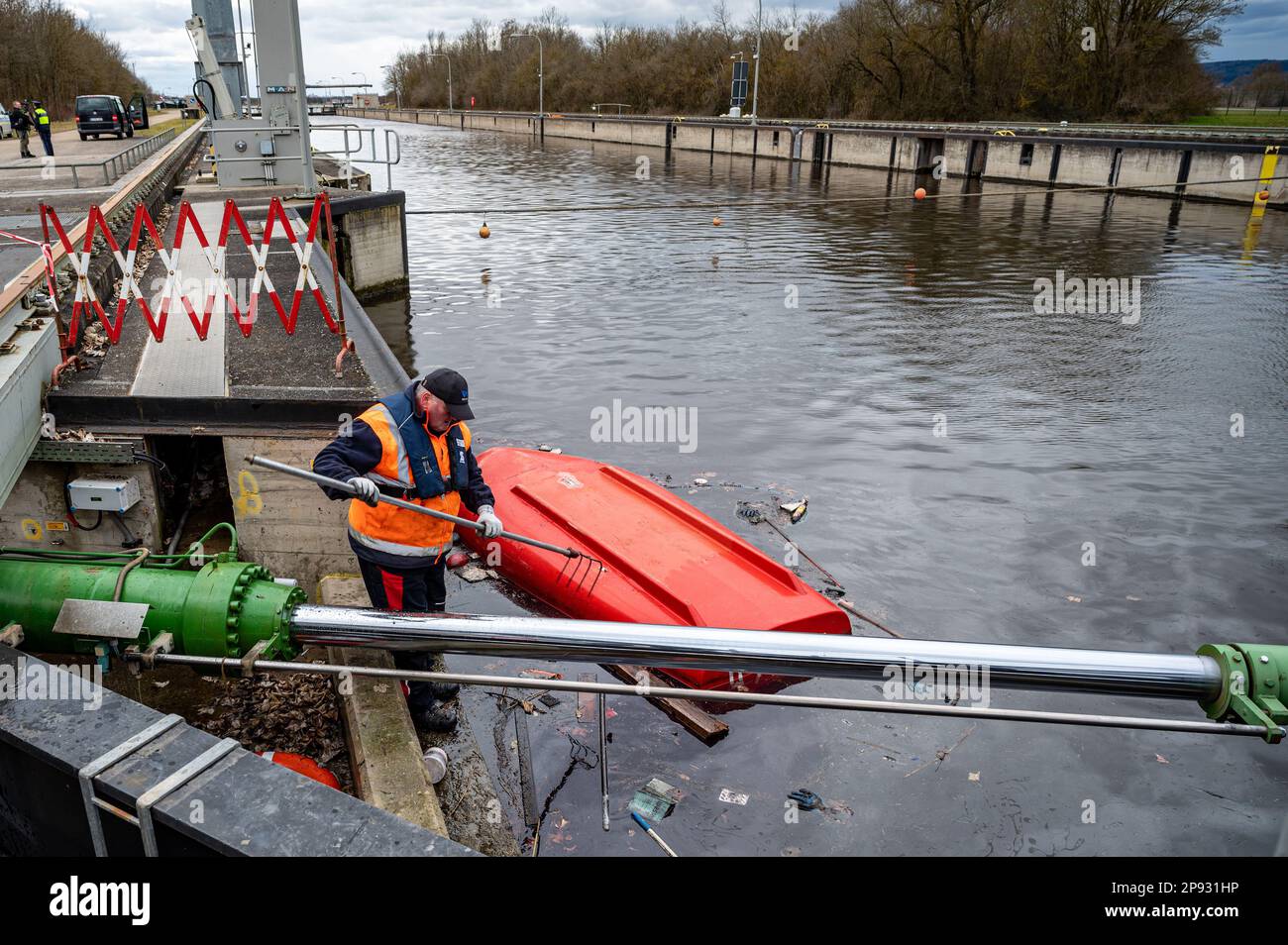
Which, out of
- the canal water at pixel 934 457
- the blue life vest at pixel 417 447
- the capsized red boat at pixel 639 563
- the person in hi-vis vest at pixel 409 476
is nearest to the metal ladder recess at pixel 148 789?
the person in hi-vis vest at pixel 409 476

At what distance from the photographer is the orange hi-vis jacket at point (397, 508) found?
521cm

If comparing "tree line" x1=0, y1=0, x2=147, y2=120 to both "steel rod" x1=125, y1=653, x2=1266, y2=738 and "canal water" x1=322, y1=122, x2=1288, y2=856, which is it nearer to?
"canal water" x1=322, y1=122, x2=1288, y2=856

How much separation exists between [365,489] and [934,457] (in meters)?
9.02

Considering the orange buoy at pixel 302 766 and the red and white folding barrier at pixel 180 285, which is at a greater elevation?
the red and white folding barrier at pixel 180 285

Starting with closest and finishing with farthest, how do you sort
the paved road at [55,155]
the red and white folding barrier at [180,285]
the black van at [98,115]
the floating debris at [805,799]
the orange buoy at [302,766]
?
the orange buoy at [302,766] < the floating debris at [805,799] < the red and white folding barrier at [180,285] < the paved road at [55,155] < the black van at [98,115]

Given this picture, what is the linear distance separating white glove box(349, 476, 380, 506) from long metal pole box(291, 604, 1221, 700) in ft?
5.02

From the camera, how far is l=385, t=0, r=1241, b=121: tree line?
5088 cm

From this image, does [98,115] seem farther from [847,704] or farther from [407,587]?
[847,704]

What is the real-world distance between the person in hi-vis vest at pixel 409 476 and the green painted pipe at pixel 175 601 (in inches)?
37.1

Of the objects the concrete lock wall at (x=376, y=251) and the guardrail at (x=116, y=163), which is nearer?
the guardrail at (x=116, y=163)

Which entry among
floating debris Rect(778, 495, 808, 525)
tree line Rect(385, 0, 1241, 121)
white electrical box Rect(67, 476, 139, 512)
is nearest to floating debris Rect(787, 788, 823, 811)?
floating debris Rect(778, 495, 808, 525)

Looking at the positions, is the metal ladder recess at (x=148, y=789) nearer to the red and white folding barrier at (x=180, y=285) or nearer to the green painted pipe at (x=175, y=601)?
the green painted pipe at (x=175, y=601)
